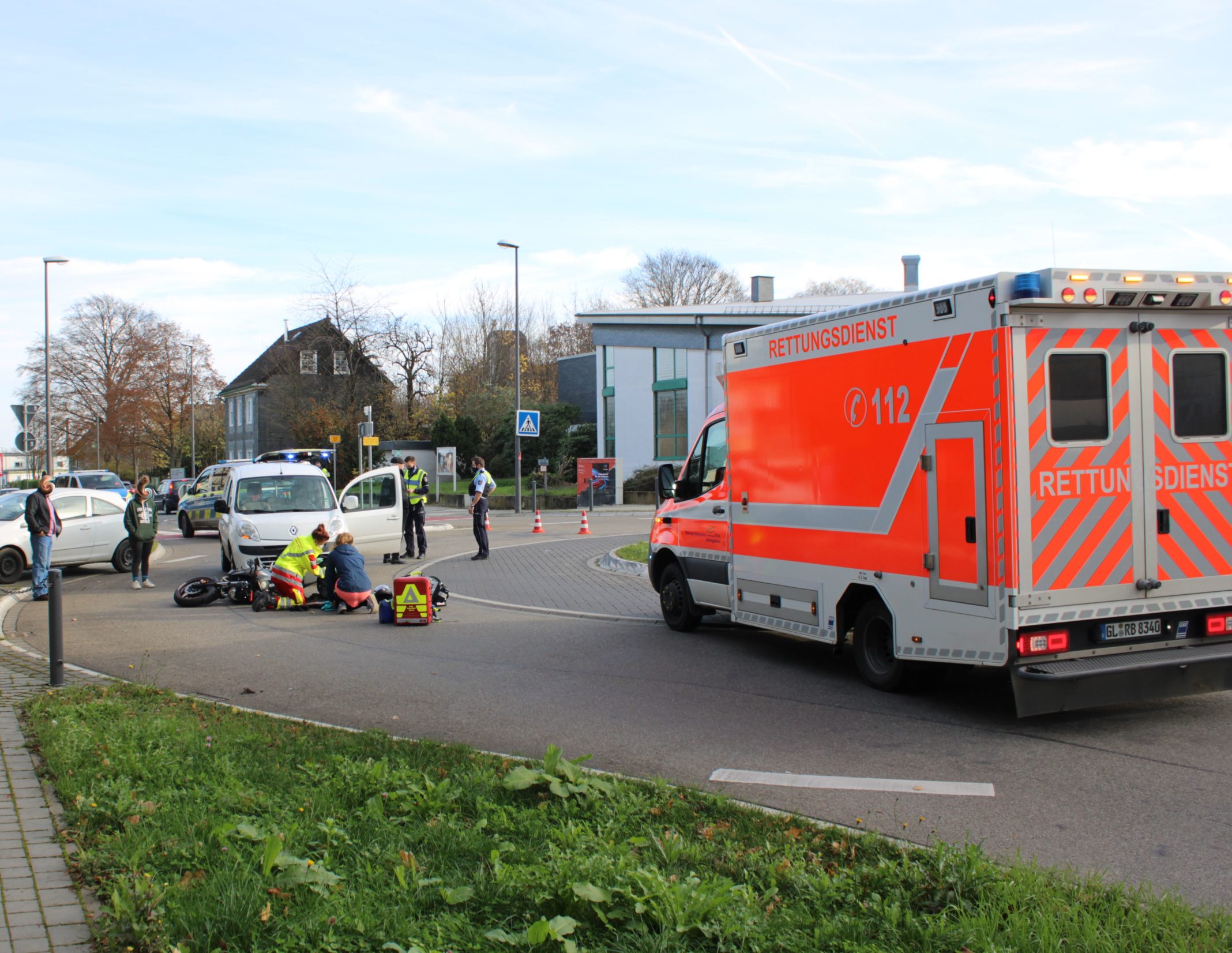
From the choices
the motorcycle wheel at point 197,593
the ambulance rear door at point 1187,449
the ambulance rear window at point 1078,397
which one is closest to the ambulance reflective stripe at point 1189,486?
the ambulance rear door at point 1187,449

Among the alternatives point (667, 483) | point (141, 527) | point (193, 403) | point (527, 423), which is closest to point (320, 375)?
point (193, 403)

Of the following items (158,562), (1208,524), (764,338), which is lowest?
(158,562)

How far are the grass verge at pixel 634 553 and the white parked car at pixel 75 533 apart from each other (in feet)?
28.0

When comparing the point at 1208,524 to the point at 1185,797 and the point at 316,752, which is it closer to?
the point at 1185,797

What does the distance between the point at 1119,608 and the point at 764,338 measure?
370 centimetres

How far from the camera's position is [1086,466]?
6770 millimetres

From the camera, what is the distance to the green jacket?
637 inches

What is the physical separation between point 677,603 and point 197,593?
7.03 meters

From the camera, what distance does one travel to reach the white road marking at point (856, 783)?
5.65 metres

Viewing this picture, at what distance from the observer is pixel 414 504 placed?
20.4 m

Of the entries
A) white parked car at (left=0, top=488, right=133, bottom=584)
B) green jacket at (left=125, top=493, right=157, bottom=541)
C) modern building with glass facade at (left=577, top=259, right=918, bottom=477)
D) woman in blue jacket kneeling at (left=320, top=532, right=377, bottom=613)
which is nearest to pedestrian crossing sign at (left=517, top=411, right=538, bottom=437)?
modern building with glass facade at (left=577, top=259, right=918, bottom=477)

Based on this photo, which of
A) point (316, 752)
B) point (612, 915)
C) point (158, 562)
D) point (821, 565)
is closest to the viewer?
point (612, 915)

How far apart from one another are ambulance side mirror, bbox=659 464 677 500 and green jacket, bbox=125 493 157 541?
9.00 metres

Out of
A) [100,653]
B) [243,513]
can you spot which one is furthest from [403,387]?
[100,653]
